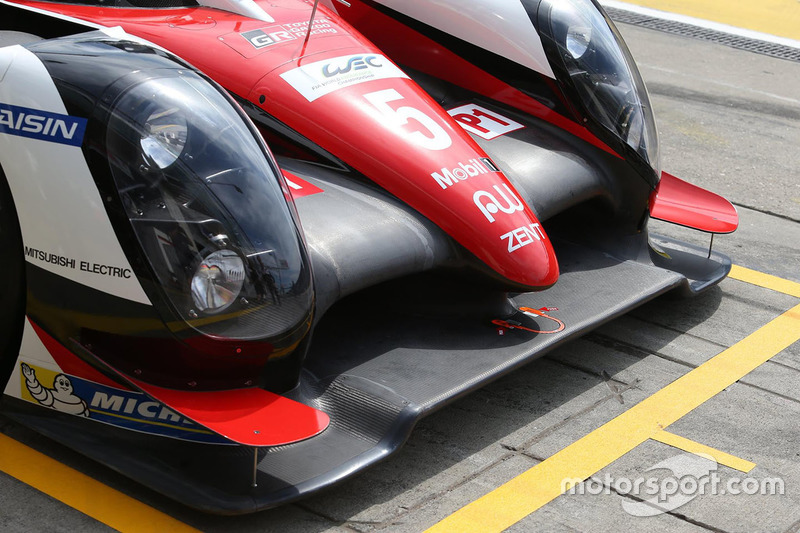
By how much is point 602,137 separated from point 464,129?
1.85ft

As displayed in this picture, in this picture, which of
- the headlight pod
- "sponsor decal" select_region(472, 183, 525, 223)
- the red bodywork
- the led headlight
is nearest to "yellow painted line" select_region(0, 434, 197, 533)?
the led headlight

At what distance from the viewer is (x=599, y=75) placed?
14.0 ft

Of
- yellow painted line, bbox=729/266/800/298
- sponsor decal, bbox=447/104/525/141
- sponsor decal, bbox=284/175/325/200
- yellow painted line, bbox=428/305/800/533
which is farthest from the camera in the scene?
yellow painted line, bbox=729/266/800/298

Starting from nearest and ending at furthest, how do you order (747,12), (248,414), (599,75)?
1. (248,414)
2. (599,75)
3. (747,12)

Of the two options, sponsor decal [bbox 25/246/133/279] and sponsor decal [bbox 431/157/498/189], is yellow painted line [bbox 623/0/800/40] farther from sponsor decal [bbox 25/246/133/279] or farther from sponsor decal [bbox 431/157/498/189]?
sponsor decal [bbox 25/246/133/279]

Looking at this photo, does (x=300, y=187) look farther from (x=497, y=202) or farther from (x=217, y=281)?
(x=217, y=281)

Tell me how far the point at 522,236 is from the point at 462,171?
309mm

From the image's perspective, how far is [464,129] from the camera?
4129mm

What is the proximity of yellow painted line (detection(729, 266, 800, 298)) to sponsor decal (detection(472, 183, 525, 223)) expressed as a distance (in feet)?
5.46

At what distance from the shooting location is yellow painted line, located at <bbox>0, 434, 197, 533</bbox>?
8.98 ft

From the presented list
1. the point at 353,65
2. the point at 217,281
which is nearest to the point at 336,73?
the point at 353,65

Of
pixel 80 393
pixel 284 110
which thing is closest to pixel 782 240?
pixel 284 110

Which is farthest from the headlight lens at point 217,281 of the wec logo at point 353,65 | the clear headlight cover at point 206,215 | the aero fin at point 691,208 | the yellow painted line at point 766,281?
the yellow painted line at point 766,281

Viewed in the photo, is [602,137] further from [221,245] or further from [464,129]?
[221,245]
